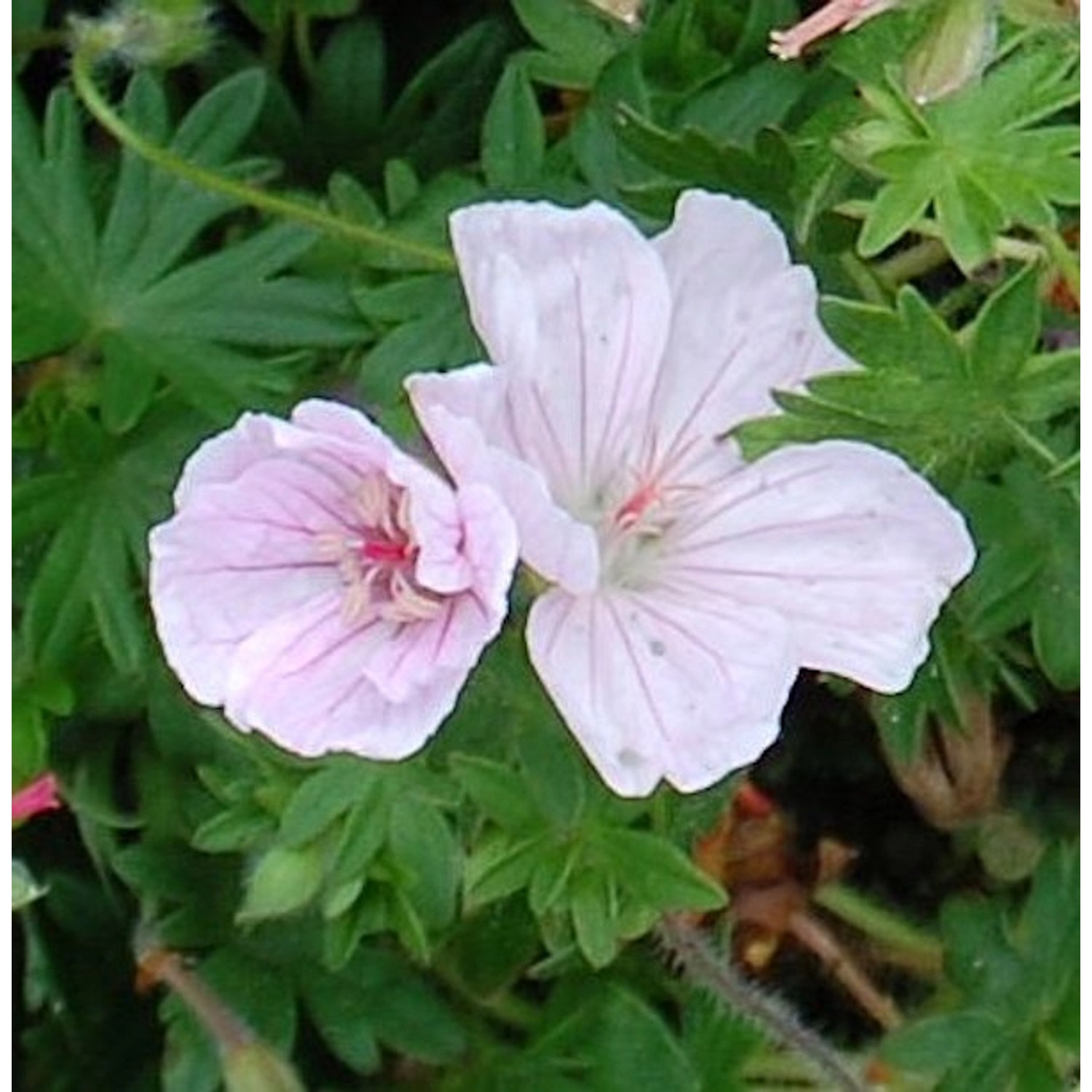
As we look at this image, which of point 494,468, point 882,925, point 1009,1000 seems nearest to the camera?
point 494,468

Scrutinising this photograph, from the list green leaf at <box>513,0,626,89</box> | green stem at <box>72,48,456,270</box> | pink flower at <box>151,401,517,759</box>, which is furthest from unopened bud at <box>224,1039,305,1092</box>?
green leaf at <box>513,0,626,89</box>

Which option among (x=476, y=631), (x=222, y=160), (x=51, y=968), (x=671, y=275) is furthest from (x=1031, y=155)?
(x=51, y=968)

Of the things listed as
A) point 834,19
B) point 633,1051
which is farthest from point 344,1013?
point 834,19

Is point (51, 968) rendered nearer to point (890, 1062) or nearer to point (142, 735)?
point (142, 735)

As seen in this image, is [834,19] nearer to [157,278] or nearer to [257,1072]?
[157,278]

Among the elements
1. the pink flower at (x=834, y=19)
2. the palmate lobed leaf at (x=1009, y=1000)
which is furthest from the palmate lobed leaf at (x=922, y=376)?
the palmate lobed leaf at (x=1009, y=1000)

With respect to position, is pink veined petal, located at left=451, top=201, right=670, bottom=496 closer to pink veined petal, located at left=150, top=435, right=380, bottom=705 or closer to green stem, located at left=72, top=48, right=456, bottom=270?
pink veined petal, located at left=150, top=435, right=380, bottom=705
